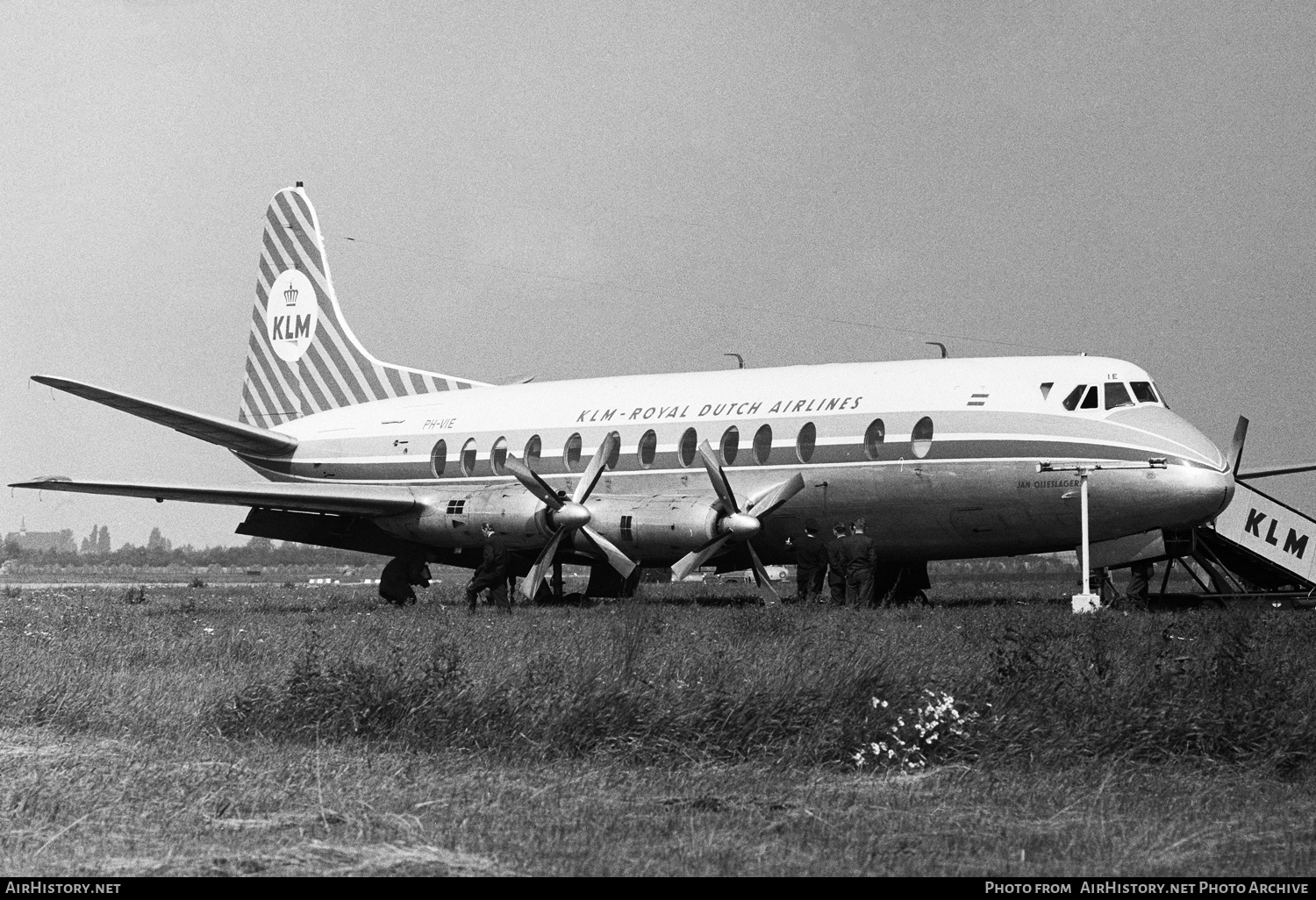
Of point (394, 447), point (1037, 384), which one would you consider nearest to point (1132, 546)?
point (1037, 384)

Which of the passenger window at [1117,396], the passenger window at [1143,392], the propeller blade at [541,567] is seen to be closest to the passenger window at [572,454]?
the propeller blade at [541,567]

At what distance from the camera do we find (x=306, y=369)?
3516cm

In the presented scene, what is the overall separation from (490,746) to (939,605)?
15.2 m

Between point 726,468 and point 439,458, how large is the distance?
718 centimetres

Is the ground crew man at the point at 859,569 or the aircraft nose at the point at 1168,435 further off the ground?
the aircraft nose at the point at 1168,435

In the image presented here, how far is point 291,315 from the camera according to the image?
35688 millimetres

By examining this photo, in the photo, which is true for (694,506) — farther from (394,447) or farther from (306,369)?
(306,369)

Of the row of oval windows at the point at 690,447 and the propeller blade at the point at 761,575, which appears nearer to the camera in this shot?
the propeller blade at the point at 761,575

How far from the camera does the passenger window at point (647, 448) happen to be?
2667 cm

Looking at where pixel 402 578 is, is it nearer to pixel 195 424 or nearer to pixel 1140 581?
pixel 195 424

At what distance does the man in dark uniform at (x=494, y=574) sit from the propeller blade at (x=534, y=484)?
1.11 m

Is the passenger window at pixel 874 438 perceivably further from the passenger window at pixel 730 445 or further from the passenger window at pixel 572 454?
the passenger window at pixel 572 454

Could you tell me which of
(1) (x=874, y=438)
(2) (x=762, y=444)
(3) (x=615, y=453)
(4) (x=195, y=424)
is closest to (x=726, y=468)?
(2) (x=762, y=444)

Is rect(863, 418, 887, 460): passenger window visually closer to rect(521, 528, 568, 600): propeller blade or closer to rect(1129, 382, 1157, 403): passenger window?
rect(1129, 382, 1157, 403): passenger window
